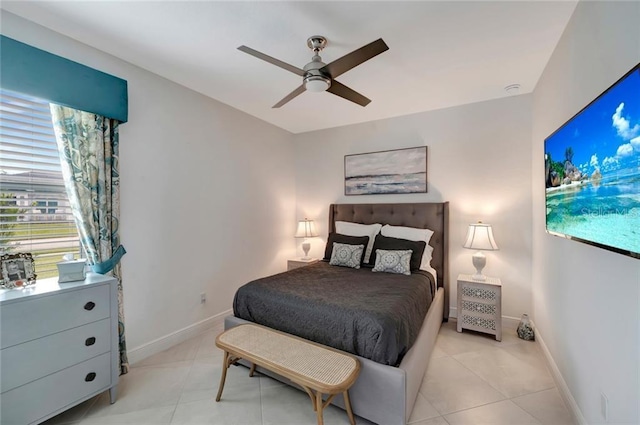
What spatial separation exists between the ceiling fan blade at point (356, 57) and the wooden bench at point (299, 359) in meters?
1.88

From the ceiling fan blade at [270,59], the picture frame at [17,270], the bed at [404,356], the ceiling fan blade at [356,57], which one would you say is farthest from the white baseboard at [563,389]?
the picture frame at [17,270]

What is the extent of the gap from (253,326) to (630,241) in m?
2.20

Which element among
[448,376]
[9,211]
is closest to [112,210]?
[9,211]

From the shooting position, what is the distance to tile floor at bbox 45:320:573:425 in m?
1.75

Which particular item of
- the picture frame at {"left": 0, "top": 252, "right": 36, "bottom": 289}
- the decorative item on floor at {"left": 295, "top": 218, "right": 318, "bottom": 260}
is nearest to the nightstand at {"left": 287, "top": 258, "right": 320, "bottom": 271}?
the decorative item on floor at {"left": 295, "top": 218, "right": 318, "bottom": 260}

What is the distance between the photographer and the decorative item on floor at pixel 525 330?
8.90 ft

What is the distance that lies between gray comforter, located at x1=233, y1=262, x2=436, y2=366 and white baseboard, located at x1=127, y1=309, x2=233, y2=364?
0.86 metres

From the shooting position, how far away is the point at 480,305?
284cm

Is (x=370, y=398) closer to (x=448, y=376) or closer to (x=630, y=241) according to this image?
(x=448, y=376)

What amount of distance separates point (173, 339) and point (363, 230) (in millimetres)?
2483

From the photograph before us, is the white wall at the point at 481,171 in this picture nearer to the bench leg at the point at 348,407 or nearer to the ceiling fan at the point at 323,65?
the ceiling fan at the point at 323,65

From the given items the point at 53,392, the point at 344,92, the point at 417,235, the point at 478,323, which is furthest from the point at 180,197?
the point at 478,323

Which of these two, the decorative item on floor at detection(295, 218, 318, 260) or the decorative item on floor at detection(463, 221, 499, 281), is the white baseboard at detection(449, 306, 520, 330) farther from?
the decorative item on floor at detection(295, 218, 318, 260)

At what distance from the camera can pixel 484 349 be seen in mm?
2588
